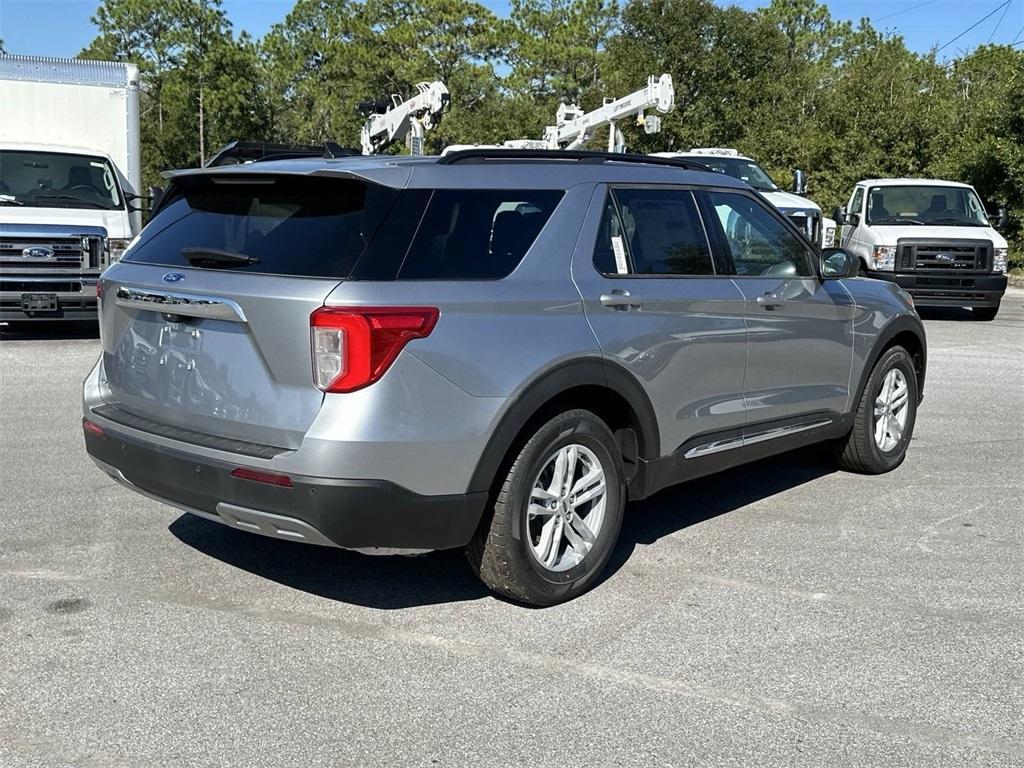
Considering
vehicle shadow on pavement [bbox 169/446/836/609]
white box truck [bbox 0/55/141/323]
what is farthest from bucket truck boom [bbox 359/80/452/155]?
vehicle shadow on pavement [bbox 169/446/836/609]

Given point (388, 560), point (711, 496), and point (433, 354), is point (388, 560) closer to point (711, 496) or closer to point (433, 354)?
point (433, 354)

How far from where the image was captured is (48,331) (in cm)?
1353

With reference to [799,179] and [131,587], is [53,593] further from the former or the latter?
[799,179]

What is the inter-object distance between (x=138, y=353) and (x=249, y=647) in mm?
1252

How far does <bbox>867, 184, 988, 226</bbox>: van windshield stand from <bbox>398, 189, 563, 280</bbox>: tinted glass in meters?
Result: 12.9

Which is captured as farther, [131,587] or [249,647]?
[131,587]

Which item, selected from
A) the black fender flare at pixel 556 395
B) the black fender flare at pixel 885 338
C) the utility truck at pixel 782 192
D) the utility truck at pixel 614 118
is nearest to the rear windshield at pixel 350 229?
the black fender flare at pixel 556 395

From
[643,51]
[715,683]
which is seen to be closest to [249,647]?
[715,683]

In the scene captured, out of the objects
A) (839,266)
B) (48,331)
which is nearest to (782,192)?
(48,331)

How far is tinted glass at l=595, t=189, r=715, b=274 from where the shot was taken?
4727 mm

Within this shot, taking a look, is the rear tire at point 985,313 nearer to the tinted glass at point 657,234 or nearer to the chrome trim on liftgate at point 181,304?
the tinted glass at point 657,234

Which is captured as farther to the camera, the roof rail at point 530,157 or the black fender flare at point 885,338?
the black fender flare at point 885,338

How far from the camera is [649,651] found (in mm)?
4020

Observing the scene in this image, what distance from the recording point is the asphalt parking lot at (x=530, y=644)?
334 cm
